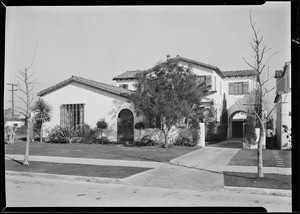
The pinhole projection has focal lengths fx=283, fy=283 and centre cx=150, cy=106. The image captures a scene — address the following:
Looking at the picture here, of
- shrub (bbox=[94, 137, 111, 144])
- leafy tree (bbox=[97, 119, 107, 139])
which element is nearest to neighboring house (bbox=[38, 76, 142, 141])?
leafy tree (bbox=[97, 119, 107, 139])

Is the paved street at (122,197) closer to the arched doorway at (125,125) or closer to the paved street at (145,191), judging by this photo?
the paved street at (145,191)

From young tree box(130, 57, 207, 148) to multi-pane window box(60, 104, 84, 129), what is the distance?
3.10m

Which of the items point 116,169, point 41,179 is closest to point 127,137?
point 116,169

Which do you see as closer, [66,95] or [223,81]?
[66,95]

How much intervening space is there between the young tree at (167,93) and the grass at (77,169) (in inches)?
254

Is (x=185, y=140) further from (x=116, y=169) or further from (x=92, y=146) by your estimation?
(x=116, y=169)

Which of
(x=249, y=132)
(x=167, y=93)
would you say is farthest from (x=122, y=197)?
(x=249, y=132)

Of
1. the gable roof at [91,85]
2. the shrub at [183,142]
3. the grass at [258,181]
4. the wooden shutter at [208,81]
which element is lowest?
the grass at [258,181]

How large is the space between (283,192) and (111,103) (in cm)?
1249

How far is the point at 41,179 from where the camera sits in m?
8.25

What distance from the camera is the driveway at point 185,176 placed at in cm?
748

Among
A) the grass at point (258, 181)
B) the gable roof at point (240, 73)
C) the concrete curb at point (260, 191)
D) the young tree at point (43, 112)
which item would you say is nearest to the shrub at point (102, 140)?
the young tree at point (43, 112)

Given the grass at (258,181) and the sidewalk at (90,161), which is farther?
the sidewalk at (90,161)

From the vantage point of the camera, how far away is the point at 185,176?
8.49 metres
